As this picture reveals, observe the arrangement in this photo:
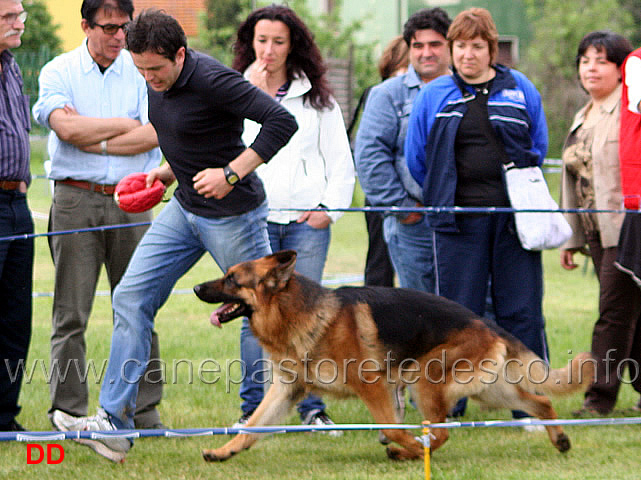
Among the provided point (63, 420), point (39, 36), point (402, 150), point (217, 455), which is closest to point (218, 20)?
point (39, 36)

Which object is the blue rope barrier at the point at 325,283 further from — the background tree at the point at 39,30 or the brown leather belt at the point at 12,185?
the background tree at the point at 39,30

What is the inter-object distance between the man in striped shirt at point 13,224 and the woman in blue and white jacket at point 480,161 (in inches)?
86.7

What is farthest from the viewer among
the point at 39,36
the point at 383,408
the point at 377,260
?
the point at 39,36

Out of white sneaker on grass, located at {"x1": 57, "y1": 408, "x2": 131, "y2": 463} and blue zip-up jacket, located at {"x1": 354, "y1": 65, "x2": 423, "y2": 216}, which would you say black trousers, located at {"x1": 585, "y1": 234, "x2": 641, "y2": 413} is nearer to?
blue zip-up jacket, located at {"x1": 354, "y1": 65, "x2": 423, "y2": 216}

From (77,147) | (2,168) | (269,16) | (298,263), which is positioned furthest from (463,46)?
(2,168)

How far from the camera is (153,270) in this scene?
4.24 m

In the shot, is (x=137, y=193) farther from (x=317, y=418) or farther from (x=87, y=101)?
(x=317, y=418)

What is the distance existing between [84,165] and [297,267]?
1314 mm

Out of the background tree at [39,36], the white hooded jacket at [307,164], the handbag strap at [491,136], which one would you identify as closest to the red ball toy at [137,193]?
the white hooded jacket at [307,164]

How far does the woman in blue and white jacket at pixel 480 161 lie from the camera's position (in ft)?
16.2

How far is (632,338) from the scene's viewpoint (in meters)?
5.52

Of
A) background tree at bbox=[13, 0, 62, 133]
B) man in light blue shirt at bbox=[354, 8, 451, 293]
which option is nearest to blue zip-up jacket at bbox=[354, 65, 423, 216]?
man in light blue shirt at bbox=[354, 8, 451, 293]

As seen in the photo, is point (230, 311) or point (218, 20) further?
point (218, 20)

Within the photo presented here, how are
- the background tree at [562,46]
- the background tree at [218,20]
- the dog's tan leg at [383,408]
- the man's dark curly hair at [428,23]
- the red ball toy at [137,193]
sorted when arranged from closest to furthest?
the dog's tan leg at [383,408] < the red ball toy at [137,193] < the man's dark curly hair at [428,23] < the background tree at [562,46] < the background tree at [218,20]
